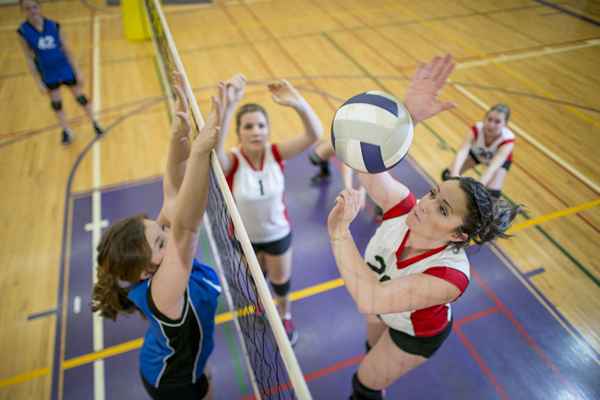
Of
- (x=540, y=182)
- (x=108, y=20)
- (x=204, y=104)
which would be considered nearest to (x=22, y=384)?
(x=204, y=104)

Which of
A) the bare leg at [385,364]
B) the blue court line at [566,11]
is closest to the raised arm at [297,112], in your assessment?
the bare leg at [385,364]

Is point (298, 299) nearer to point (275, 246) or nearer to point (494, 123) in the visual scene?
point (275, 246)

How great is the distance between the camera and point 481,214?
5.24ft

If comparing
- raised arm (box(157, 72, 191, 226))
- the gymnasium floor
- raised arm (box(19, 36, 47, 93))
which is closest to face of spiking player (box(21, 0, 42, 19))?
raised arm (box(19, 36, 47, 93))

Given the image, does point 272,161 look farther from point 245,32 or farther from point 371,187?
point 245,32

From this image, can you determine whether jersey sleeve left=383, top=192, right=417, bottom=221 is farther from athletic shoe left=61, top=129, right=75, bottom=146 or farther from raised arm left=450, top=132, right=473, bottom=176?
athletic shoe left=61, top=129, right=75, bottom=146

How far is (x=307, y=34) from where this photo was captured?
8.43 meters

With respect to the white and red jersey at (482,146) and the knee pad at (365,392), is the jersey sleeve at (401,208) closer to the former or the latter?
the knee pad at (365,392)

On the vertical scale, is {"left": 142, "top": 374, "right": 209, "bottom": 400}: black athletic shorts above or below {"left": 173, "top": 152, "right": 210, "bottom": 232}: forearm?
below

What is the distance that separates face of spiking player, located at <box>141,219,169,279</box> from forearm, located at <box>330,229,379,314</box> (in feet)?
2.49

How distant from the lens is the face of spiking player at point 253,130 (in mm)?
2664

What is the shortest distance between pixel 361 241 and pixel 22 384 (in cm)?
302

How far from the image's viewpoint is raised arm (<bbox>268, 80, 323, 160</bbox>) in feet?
7.32

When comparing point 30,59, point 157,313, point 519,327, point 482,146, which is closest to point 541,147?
→ point 482,146
